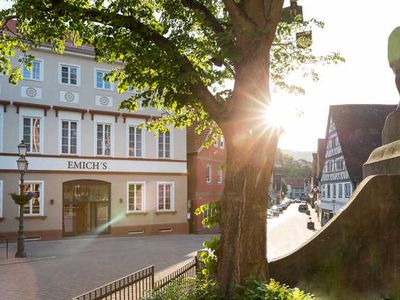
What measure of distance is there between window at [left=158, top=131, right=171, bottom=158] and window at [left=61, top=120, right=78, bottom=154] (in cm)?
616

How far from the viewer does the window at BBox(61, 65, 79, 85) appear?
97.9 feet

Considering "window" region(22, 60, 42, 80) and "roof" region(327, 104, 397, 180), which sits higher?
"window" region(22, 60, 42, 80)

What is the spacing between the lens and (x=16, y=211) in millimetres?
27406

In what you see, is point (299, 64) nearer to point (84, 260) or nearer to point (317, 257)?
point (317, 257)

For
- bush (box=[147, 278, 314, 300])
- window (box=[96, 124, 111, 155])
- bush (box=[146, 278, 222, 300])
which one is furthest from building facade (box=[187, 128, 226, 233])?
bush (box=[147, 278, 314, 300])

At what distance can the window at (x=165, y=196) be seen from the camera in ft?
110

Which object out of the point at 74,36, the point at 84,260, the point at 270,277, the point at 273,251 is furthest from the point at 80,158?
the point at 270,277

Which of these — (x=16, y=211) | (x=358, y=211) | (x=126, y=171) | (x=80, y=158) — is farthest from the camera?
(x=126, y=171)

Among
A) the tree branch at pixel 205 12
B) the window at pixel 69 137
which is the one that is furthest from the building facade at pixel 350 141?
the tree branch at pixel 205 12

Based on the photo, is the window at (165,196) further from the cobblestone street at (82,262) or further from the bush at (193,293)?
the bush at (193,293)

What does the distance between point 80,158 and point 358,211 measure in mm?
24990

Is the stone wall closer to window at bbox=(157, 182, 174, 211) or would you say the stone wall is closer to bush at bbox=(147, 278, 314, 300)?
bush at bbox=(147, 278, 314, 300)

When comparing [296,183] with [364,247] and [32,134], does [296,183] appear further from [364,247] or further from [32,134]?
[364,247]

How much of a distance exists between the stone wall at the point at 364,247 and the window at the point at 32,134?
24324 millimetres
